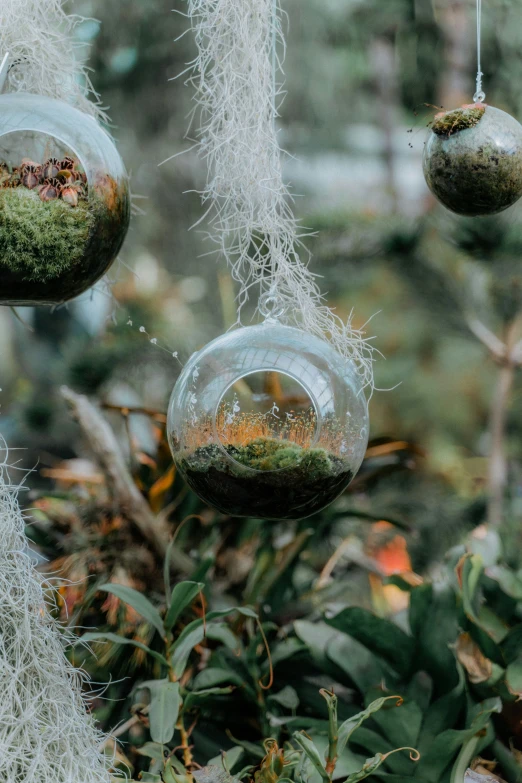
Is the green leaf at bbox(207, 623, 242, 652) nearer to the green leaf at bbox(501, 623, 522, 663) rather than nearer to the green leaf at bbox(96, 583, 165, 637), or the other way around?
the green leaf at bbox(96, 583, 165, 637)

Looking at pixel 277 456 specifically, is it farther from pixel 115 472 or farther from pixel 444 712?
pixel 115 472

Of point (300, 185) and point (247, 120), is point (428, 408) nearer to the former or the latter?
point (300, 185)

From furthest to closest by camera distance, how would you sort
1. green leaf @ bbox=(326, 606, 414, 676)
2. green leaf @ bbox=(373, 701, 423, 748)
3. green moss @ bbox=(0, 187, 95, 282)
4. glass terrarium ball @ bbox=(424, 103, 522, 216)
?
green leaf @ bbox=(326, 606, 414, 676) < green leaf @ bbox=(373, 701, 423, 748) < glass terrarium ball @ bbox=(424, 103, 522, 216) < green moss @ bbox=(0, 187, 95, 282)

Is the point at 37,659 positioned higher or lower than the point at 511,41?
lower

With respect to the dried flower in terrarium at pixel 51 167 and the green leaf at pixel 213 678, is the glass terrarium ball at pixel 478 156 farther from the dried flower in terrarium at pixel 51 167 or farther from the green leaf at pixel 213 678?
the green leaf at pixel 213 678

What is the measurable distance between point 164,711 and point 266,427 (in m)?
0.48

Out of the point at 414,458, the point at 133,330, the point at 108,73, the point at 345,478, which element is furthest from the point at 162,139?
the point at 345,478

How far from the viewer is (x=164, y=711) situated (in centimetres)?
118

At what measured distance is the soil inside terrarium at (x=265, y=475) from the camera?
99 cm

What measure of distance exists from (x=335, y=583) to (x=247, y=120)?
1088 millimetres

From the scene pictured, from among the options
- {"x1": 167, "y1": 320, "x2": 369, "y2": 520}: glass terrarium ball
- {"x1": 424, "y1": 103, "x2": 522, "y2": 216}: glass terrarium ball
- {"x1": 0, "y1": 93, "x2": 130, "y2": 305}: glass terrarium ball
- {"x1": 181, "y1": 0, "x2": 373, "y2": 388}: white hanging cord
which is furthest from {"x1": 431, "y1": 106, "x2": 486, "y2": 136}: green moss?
{"x1": 0, "y1": 93, "x2": 130, "y2": 305}: glass terrarium ball

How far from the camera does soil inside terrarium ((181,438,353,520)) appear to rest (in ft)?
3.26

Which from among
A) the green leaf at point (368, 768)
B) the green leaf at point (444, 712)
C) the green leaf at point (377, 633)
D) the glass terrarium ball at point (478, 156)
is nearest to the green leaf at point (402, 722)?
the green leaf at point (444, 712)

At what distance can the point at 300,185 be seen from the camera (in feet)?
8.06
